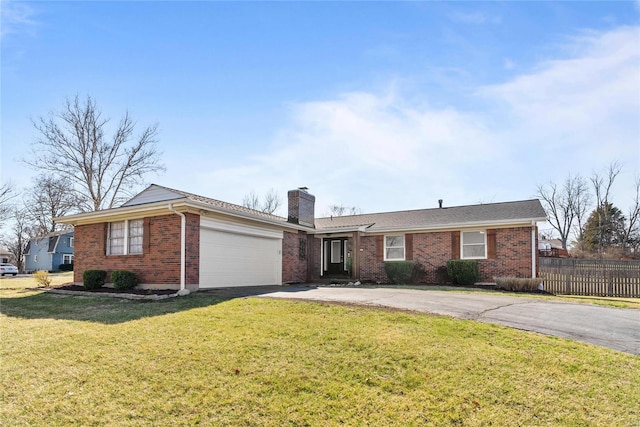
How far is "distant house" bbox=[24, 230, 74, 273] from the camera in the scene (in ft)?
140

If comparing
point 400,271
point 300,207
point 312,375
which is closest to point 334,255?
point 300,207

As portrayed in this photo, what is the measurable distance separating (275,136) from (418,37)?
6.67 metres

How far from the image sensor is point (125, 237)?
1380 centimetres

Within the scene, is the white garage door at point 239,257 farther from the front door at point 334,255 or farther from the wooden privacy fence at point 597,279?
the wooden privacy fence at point 597,279

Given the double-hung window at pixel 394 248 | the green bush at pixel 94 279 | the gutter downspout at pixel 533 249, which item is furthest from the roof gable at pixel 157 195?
the gutter downspout at pixel 533 249

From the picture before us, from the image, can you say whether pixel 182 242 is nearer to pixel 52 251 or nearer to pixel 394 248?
pixel 394 248

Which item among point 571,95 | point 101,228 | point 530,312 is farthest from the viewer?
point 101,228

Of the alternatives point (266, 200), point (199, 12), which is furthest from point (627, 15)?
point (266, 200)

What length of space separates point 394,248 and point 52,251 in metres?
40.4

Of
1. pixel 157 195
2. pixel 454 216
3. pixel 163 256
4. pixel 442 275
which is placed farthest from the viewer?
pixel 454 216

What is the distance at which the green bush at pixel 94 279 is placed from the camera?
13578mm

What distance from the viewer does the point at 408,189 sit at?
25.1 m

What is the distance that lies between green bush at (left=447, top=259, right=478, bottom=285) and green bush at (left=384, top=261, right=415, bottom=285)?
184 cm

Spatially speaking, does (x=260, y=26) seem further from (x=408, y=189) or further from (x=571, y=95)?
(x=408, y=189)
